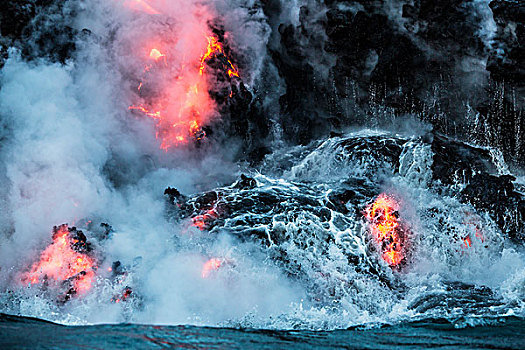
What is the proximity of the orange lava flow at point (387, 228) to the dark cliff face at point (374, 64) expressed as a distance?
139 inches

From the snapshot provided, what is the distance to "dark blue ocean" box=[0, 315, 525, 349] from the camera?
5523 mm

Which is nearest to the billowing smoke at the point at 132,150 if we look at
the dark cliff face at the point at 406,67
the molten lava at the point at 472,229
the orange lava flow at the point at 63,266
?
the orange lava flow at the point at 63,266

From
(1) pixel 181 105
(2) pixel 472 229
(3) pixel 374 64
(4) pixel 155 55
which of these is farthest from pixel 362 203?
(4) pixel 155 55

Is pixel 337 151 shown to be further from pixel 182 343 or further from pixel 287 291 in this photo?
pixel 182 343

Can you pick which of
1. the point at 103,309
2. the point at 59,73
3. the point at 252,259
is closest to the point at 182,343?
the point at 103,309

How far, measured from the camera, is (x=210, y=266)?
9016 mm

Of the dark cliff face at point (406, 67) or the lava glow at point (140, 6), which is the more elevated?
the lava glow at point (140, 6)

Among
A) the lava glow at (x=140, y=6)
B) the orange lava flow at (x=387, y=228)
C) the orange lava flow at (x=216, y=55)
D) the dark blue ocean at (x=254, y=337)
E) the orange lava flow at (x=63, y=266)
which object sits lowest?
the dark blue ocean at (x=254, y=337)

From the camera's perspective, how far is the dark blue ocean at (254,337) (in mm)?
5523

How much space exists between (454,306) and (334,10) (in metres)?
8.03

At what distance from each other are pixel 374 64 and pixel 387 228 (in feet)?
16.7

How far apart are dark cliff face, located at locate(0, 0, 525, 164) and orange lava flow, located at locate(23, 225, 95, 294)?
18.7 feet

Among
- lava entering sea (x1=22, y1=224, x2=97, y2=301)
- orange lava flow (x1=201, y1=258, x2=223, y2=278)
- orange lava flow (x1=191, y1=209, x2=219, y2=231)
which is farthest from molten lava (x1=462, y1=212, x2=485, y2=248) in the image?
lava entering sea (x1=22, y1=224, x2=97, y2=301)

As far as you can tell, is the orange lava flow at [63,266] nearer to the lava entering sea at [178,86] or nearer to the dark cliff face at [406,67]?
the lava entering sea at [178,86]
